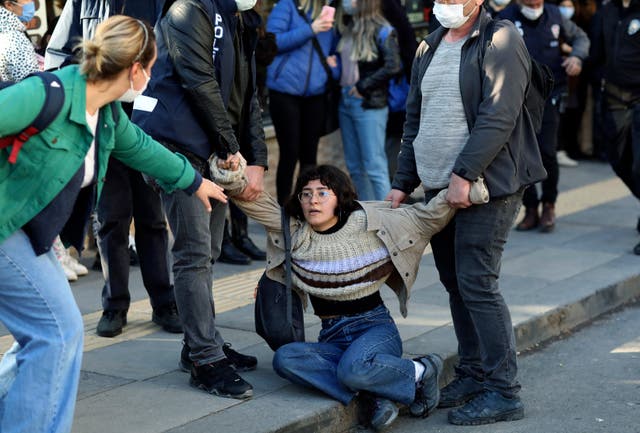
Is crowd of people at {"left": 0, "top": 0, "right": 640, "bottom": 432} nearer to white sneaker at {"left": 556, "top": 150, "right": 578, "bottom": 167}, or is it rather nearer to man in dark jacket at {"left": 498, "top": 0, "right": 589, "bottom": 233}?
man in dark jacket at {"left": 498, "top": 0, "right": 589, "bottom": 233}

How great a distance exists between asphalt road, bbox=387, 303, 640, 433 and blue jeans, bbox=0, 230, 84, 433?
65.6 inches

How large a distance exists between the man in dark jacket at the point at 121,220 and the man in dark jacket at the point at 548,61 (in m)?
3.73

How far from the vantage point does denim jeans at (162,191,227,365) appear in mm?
4934

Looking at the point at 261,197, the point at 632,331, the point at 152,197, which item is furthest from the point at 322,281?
the point at 632,331

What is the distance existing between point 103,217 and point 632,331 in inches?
121

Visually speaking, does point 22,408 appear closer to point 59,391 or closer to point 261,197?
point 59,391

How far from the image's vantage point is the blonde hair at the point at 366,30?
8508 millimetres

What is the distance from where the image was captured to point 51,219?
12.5 ft

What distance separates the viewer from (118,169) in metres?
5.81

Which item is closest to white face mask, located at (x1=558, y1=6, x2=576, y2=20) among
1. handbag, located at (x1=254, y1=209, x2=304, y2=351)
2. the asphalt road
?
the asphalt road

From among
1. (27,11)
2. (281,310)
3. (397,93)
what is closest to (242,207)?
(281,310)

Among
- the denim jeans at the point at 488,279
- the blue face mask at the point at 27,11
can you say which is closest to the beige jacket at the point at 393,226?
the denim jeans at the point at 488,279

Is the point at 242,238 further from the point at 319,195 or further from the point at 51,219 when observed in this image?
the point at 51,219

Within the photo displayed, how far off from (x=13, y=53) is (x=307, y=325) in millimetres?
2049
